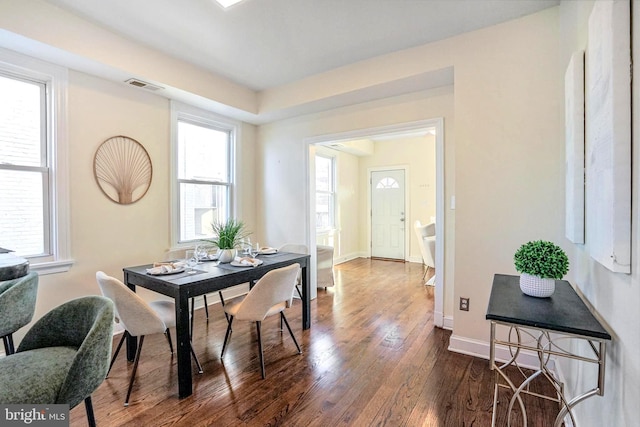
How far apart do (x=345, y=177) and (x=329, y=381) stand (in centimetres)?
506

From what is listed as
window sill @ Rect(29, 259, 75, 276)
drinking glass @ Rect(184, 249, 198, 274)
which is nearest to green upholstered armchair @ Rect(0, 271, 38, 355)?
window sill @ Rect(29, 259, 75, 276)

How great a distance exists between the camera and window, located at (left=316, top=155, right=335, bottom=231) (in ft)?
20.2

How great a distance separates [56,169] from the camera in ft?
8.68

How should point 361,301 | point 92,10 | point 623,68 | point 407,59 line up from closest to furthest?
point 623,68
point 92,10
point 407,59
point 361,301

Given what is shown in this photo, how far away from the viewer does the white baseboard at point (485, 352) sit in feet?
7.68

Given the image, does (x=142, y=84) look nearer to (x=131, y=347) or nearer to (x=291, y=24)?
(x=291, y=24)

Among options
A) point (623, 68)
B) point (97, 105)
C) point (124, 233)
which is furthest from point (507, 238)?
point (97, 105)

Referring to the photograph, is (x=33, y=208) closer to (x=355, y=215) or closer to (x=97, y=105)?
(x=97, y=105)

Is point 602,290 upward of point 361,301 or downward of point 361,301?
Answer: upward

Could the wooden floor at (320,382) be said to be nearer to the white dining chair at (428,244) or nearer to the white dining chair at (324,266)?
the white dining chair at (324,266)

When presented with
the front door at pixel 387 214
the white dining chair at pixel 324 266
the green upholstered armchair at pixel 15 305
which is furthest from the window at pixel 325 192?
the green upholstered armchair at pixel 15 305

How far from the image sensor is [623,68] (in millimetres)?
1000

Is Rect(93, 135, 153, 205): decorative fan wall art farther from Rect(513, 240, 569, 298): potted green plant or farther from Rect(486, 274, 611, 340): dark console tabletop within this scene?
Rect(513, 240, 569, 298): potted green plant

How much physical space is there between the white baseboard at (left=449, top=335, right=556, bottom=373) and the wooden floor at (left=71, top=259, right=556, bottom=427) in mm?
87
